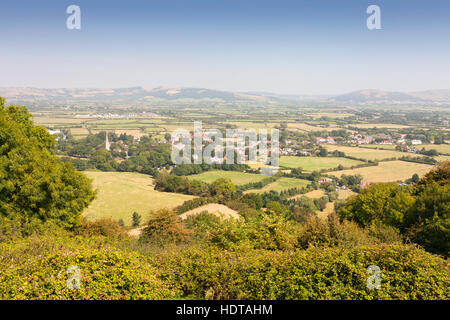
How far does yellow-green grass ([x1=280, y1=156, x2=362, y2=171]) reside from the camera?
1954 inches

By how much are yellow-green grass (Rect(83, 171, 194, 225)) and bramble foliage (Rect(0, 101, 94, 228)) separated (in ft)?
38.8

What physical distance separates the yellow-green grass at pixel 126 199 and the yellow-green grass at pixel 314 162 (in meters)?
23.9

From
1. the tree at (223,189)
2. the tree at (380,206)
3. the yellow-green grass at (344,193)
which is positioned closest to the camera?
the tree at (380,206)

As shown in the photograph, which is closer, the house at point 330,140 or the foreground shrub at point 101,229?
the foreground shrub at point 101,229

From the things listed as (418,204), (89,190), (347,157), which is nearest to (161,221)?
(89,190)

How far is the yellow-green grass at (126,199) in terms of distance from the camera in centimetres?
2782

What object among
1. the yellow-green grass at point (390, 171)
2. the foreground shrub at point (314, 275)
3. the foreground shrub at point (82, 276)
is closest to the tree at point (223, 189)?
the yellow-green grass at point (390, 171)

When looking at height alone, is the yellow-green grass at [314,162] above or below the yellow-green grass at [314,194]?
above

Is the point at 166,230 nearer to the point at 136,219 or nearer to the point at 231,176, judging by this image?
the point at 136,219

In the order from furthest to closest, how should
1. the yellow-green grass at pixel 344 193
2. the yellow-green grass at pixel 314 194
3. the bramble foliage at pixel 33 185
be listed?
the yellow-green grass at pixel 314 194 → the yellow-green grass at pixel 344 193 → the bramble foliage at pixel 33 185

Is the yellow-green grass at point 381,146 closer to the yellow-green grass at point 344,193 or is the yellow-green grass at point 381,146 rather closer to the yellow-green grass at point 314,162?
the yellow-green grass at point 314,162

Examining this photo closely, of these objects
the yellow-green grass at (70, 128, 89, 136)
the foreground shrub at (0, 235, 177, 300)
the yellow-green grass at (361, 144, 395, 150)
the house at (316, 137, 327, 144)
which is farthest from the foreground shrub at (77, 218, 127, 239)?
the yellow-green grass at (70, 128, 89, 136)

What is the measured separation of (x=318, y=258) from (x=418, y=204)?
33.3 ft
